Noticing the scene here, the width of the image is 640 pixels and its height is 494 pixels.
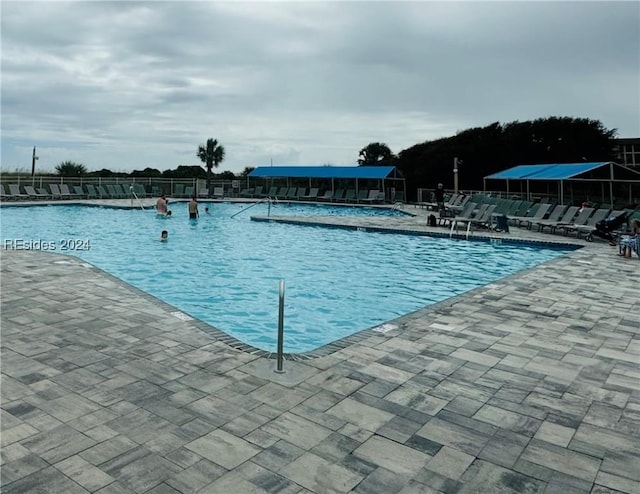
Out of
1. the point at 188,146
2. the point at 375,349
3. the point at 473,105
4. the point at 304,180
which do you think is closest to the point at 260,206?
the point at 304,180

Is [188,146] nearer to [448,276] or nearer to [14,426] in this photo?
[448,276]

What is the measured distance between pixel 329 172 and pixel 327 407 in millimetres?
23801

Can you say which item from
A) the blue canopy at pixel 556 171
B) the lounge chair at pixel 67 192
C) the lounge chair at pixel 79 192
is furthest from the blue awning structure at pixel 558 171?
the lounge chair at pixel 67 192

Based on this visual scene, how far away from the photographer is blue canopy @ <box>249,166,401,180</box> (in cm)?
2505

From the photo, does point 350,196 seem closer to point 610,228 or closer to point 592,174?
point 592,174

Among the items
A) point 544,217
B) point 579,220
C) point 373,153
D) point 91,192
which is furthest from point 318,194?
point 373,153

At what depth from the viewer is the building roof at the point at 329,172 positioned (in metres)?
25.1

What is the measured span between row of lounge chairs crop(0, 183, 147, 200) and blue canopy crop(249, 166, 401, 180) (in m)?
7.10

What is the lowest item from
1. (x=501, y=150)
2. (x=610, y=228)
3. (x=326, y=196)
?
(x=610, y=228)

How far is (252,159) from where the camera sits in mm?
38781

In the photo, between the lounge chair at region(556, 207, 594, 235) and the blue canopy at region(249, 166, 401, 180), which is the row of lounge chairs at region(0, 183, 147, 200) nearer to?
the blue canopy at region(249, 166, 401, 180)

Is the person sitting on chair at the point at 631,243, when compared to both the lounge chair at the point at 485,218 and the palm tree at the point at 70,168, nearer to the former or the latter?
the lounge chair at the point at 485,218

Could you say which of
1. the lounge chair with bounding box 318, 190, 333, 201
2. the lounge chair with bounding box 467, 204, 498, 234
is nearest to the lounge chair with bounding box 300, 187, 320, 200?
the lounge chair with bounding box 318, 190, 333, 201

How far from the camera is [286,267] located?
9.97 meters
